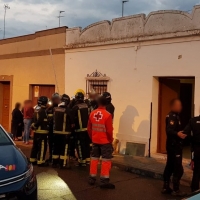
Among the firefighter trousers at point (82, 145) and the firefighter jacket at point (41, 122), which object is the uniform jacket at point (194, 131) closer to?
the firefighter trousers at point (82, 145)

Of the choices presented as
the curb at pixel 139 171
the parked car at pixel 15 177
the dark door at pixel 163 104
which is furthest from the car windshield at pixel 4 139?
the dark door at pixel 163 104

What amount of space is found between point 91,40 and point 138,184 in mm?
5829

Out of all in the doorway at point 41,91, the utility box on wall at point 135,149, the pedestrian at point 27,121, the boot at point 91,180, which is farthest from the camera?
the doorway at point 41,91

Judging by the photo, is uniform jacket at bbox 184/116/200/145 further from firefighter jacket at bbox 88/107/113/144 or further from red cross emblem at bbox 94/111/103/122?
red cross emblem at bbox 94/111/103/122

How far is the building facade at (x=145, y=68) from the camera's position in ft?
28.6

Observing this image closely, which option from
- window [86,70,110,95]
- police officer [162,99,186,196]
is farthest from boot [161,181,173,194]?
window [86,70,110,95]

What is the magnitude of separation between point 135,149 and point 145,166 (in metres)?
1.48

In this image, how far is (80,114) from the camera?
27.5 ft

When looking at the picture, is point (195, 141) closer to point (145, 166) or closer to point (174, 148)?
point (174, 148)

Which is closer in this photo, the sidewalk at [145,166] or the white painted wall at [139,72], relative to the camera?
the sidewalk at [145,166]

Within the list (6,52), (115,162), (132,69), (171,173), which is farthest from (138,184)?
(6,52)

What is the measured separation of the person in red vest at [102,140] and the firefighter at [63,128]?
1.50 metres

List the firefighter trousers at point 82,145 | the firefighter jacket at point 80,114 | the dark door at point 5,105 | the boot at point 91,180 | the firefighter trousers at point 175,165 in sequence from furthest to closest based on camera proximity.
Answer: the dark door at point 5,105, the firefighter trousers at point 82,145, the firefighter jacket at point 80,114, the boot at point 91,180, the firefighter trousers at point 175,165

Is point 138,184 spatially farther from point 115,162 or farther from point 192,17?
point 192,17
